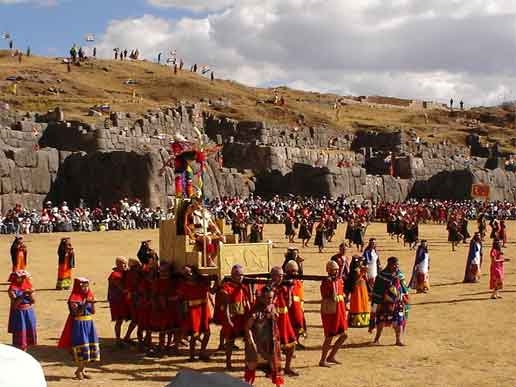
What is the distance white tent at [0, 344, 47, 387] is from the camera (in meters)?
4.03

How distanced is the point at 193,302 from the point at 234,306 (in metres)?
0.98

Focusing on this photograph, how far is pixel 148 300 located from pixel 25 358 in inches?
317

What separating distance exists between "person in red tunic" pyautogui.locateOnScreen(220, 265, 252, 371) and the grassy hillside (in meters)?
55.0

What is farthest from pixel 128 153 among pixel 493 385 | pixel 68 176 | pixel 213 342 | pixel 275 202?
pixel 493 385

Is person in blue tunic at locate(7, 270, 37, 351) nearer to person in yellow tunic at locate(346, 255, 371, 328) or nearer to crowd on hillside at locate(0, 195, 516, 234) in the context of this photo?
person in yellow tunic at locate(346, 255, 371, 328)

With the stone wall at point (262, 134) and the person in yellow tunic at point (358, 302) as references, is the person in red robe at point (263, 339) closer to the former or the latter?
the person in yellow tunic at point (358, 302)

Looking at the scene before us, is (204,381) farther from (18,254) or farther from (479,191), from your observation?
(479,191)

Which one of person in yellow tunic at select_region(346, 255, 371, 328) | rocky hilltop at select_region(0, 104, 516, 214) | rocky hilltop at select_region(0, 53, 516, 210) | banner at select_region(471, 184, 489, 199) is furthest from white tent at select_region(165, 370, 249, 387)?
banner at select_region(471, 184, 489, 199)

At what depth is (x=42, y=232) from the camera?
38.8 metres

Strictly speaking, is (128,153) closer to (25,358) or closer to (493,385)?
(493,385)

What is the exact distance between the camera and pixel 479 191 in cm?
6550

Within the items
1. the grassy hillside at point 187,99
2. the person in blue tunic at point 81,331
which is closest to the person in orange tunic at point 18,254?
the person in blue tunic at point 81,331

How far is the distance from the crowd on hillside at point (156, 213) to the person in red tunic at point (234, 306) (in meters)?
19.2

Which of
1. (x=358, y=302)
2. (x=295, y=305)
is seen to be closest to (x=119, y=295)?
(x=295, y=305)
